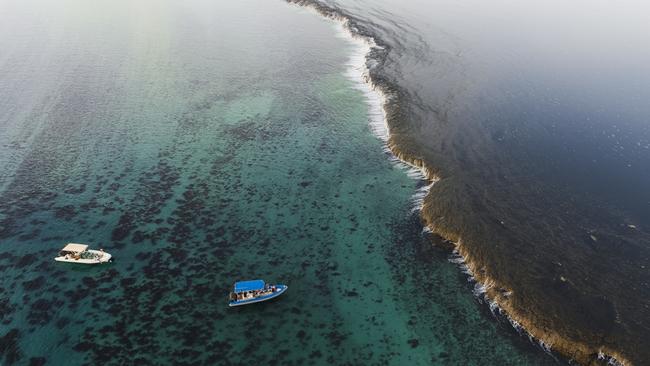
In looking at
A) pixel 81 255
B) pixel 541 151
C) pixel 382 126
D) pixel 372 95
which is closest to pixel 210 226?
pixel 81 255

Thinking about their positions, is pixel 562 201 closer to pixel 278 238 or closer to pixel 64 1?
pixel 278 238

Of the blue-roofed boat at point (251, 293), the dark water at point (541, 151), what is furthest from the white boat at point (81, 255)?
the dark water at point (541, 151)

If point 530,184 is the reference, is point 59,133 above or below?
below

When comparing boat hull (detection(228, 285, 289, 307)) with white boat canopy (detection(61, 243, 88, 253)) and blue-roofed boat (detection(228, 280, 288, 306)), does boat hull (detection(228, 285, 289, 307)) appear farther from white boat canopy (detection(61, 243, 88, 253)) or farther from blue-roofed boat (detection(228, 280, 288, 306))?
white boat canopy (detection(61, 243, 88, 253))

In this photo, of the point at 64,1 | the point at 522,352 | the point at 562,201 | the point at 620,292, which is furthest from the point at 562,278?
the point at 64,1

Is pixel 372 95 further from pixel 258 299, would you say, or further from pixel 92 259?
pixel 92 259

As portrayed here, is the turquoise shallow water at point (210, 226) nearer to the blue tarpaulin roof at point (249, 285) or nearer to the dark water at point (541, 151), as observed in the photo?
the blue tarpaulin roof at point (249, 285)

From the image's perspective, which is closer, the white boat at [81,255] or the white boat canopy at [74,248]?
the white boat at [81,255]
